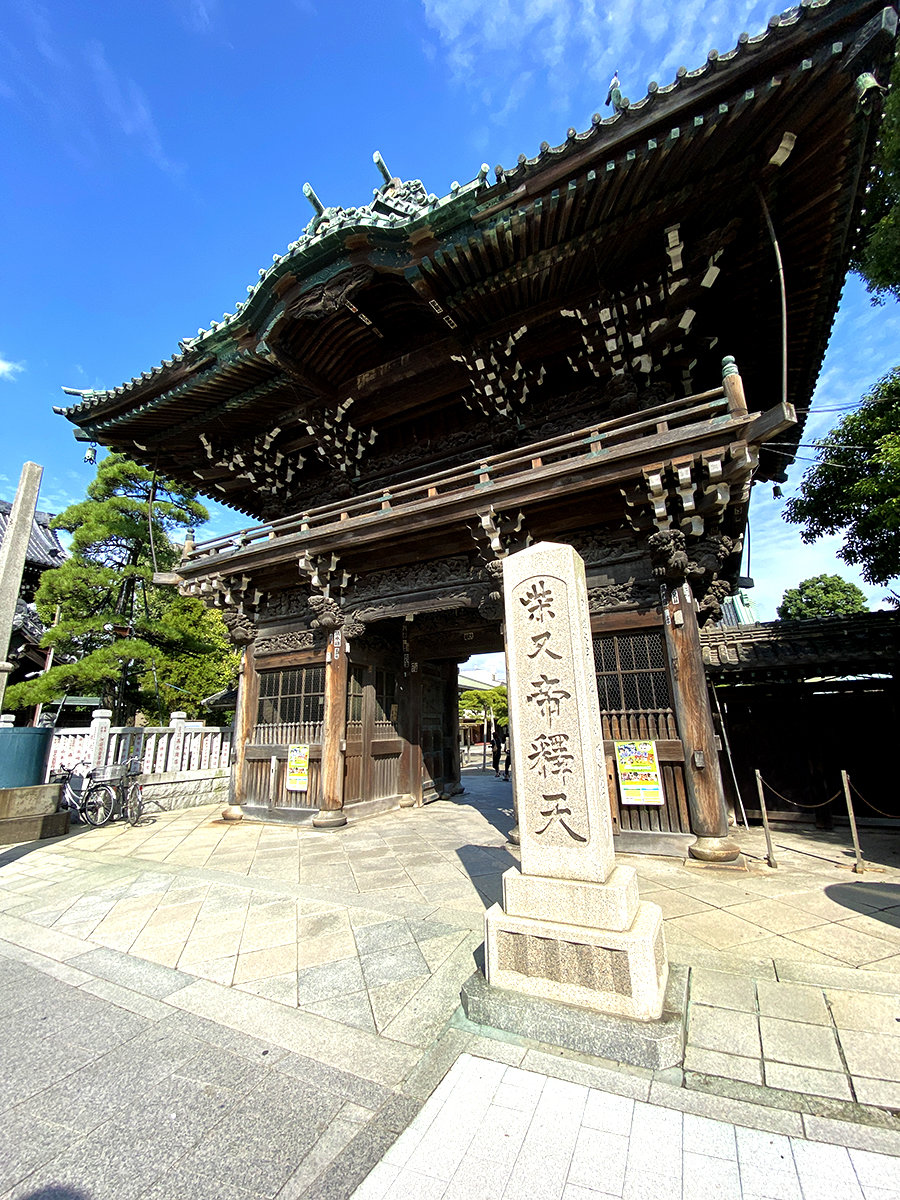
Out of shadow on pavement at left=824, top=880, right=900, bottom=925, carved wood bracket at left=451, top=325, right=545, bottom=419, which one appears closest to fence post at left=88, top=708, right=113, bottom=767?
carved wood bracket at left=451, top=325, right=545, bottom=419

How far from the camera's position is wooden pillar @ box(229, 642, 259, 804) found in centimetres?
1034

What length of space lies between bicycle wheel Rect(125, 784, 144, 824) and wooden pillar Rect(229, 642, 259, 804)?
194cm

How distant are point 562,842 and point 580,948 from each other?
0.59 metres

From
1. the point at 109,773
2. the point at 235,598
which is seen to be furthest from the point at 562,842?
the point at 109,773

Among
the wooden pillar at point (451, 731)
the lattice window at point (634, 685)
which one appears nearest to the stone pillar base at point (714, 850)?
the lattice window at point (634, 685)

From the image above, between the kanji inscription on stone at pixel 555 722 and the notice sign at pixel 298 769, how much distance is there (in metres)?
7.13

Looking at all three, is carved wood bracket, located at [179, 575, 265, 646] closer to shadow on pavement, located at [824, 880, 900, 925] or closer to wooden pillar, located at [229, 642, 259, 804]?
wooden pillar, located at [229, 642, 259, 804]

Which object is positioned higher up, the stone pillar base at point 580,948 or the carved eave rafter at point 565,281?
the carved eave rafter at point 565,281

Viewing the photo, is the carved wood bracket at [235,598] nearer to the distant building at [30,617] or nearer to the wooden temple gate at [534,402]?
the wooden temple gate at [534,402]

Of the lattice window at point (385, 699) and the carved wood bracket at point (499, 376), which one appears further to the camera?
the lattice window at point (385, 699)

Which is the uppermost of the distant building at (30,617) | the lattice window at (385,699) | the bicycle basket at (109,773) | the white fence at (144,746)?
the distant building at (30,617)

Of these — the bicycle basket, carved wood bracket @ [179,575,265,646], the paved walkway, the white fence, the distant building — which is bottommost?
the paved walkway

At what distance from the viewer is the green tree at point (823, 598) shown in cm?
2966

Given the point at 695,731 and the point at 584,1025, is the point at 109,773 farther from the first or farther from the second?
the point at 695,731
